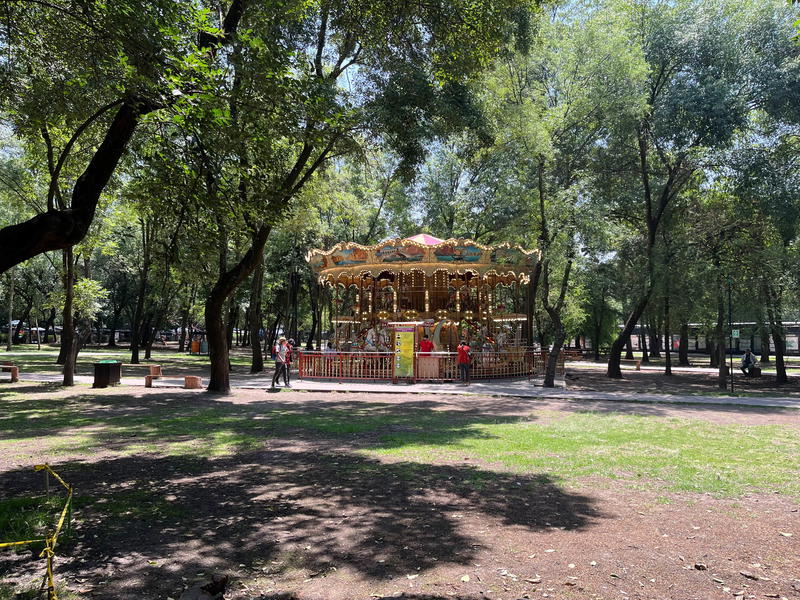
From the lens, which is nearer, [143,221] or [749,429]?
[749,429]

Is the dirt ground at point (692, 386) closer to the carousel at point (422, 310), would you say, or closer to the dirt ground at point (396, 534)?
the carousel at point (422, 310)

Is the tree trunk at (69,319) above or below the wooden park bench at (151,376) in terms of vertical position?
above

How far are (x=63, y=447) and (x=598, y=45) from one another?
63.9ft

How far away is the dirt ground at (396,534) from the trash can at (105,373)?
424 inches

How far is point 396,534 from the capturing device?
5125 mm

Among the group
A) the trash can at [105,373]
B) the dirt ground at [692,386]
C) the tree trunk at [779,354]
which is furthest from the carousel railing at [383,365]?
the tree trunk at [779,354]

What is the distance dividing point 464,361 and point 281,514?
14810 mm

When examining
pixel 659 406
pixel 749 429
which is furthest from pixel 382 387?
pixel 749 429

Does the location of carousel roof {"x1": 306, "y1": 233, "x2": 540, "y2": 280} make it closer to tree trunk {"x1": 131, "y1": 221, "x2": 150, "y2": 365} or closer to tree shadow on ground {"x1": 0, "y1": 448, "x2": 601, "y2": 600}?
tree trunk {"x1": 131, "y1": 221, "x2": 150, "y2": 365}

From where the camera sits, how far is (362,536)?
16.6ft

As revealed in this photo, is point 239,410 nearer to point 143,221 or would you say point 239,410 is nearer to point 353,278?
point 353,278

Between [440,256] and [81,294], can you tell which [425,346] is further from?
[81,294]

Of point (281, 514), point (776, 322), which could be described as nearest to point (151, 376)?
point (281, 514)

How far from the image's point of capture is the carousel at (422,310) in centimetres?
2128
